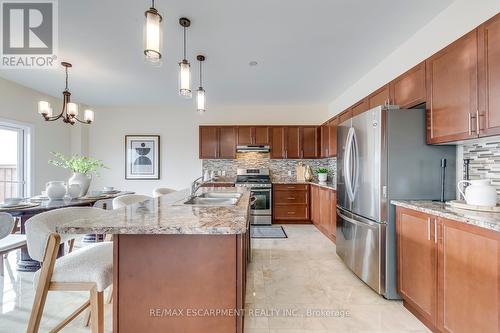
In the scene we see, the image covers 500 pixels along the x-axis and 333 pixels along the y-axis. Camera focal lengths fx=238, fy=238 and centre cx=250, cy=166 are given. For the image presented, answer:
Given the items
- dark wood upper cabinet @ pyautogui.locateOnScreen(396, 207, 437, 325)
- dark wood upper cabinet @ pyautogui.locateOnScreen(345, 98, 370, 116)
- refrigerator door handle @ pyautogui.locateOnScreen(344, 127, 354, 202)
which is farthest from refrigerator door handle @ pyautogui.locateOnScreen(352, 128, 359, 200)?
dark wood upper cabinet @ pyautogui.locateOnScreen(345, 98, 370, 116)

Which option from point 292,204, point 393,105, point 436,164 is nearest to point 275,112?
point 292,204

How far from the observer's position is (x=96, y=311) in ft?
4.30

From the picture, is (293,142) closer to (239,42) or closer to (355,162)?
(355,162)

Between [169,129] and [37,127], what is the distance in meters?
2.34

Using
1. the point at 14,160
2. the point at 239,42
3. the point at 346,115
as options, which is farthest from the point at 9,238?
the point at 346,115

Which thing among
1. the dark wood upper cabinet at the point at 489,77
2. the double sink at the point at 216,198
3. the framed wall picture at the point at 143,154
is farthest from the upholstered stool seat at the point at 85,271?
the framed wall picture at the point at 143,154

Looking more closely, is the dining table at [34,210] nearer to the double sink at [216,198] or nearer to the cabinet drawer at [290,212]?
the double sink at [216,198]

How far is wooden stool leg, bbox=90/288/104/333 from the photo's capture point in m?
1.30

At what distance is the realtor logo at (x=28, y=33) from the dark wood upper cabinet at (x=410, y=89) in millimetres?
3307

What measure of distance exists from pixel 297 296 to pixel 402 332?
0.81 meters

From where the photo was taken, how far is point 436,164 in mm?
2117

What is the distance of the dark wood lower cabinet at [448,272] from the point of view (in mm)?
1286

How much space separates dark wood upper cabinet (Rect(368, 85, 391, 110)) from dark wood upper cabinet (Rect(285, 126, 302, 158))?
7.25 ft

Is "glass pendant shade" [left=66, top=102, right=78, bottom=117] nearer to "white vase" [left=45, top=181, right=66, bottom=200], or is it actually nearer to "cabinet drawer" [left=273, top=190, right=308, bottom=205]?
"white vase" [left=45, top=181, right=66, bottom=200]
